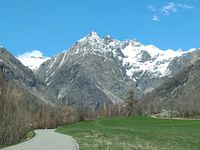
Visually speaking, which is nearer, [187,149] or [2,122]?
[187,149]

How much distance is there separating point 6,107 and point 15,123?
3830 millimetres

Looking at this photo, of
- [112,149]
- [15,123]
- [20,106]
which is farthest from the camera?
[20,106]

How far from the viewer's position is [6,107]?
63094 mm

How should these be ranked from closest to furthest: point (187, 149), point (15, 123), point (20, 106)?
point (187, 149) < point (15, 123) < point (20, 106)

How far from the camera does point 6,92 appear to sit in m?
64.8

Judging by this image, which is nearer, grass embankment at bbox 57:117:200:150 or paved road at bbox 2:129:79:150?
paved road at bbox 2:129:79:150

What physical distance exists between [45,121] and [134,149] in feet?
523

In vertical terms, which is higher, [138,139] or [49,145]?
[138,139]

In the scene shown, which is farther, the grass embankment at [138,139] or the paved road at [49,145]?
the grass embankment at [138,139]

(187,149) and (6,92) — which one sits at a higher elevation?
(6,92)

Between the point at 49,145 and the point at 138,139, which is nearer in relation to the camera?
the point at 49,145

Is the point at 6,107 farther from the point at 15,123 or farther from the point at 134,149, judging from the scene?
the point at 134,149

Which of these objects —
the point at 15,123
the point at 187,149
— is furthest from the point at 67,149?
the point at 15,123

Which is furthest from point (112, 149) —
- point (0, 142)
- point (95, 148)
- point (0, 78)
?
point (0, 78)
